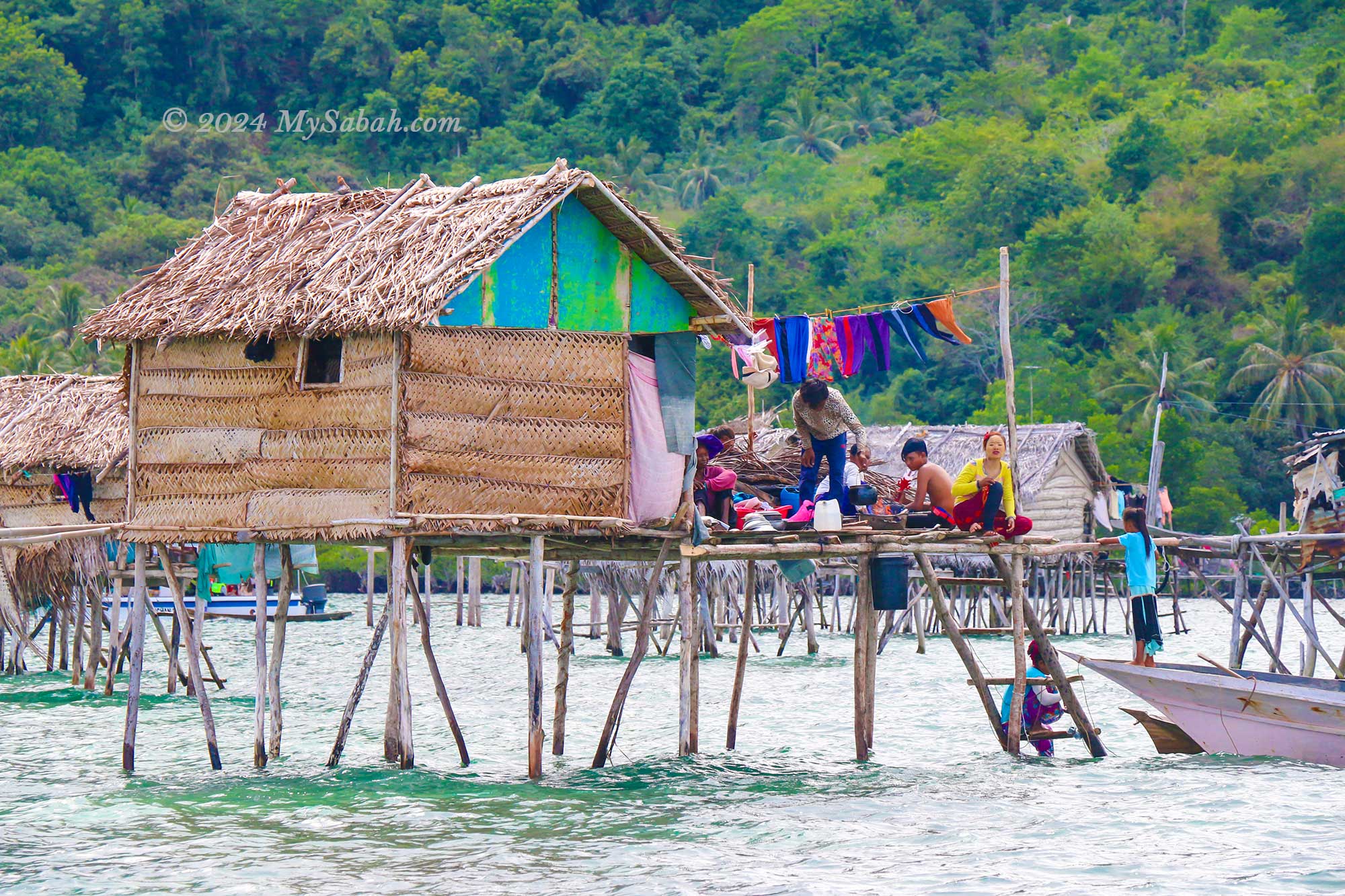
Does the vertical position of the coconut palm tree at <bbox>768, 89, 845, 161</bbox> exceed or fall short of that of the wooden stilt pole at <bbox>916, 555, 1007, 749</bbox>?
it exceeds it

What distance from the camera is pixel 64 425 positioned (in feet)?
73.5

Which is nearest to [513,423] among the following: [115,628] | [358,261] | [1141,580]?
[358,261]

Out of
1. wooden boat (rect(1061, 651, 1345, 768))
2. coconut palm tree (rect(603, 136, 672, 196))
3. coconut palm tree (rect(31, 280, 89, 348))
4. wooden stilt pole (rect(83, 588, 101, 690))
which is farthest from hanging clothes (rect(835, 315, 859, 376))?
coconut palm tree (rect(603, 136, 672, 196))

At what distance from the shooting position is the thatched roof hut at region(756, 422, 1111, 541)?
34.0 meters

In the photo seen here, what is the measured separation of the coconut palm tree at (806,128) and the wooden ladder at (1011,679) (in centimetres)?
6995

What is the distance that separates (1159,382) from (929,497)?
1554 inches

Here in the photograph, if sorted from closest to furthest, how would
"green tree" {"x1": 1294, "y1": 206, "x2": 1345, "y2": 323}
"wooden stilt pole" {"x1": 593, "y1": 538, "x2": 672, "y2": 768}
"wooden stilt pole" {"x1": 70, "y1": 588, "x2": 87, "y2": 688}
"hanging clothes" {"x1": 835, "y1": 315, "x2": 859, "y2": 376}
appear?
"wooden stilt pole" {"x1": 593, "y1": 538, "x2": 672, "y2": 768}, "hanging clothes" {"x1": 835, "y1": 315, "x2": 859, "y2": 376}, "wooden stilt pole" {"x1": 70, "y1": 588, "x2": 87, "y2": 688}, "green tree" {"x1": 1294, "y1": 206, "x2": 1345, "y2": 323}

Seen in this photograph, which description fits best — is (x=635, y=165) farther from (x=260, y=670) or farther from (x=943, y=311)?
(x=260, y=670)

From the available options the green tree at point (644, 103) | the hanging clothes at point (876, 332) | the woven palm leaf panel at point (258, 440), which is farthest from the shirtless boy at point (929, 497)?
the green tree at point (644, 103)

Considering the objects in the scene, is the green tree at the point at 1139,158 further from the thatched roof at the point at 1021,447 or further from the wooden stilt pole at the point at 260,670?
the wooden stilt pole at the point at 260,670

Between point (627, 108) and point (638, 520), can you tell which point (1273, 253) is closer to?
point (627, 108)

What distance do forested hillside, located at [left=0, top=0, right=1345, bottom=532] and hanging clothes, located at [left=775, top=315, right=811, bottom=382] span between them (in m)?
33.9

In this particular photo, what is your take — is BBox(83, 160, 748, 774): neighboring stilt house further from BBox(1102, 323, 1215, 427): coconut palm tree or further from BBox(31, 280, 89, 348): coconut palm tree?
BBox(1102, 323, 1215, 427): coconut palm tree

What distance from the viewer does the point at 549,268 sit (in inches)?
570
